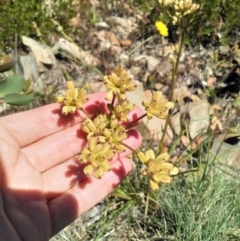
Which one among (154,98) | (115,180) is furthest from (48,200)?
(154,98)

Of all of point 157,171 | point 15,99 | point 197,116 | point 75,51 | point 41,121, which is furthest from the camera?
point 75,51

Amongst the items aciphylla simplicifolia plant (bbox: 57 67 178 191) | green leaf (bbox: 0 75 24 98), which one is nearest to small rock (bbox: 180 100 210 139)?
aciphylla simplicifolia plant (bbox: 57 67 178 191)

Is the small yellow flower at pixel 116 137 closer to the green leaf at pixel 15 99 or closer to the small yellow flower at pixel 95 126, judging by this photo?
the small yellow flower at pixel 95 126

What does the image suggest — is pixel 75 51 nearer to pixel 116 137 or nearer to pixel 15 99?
pixel 15 99

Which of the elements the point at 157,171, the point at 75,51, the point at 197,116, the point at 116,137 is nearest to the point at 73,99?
the point at 116,137

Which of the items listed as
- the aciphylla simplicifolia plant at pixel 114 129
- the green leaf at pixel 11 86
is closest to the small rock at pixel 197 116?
the aciphylla simplicifolia plant at pixel 114 129

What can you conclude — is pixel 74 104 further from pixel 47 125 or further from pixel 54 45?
pixel 54 45
